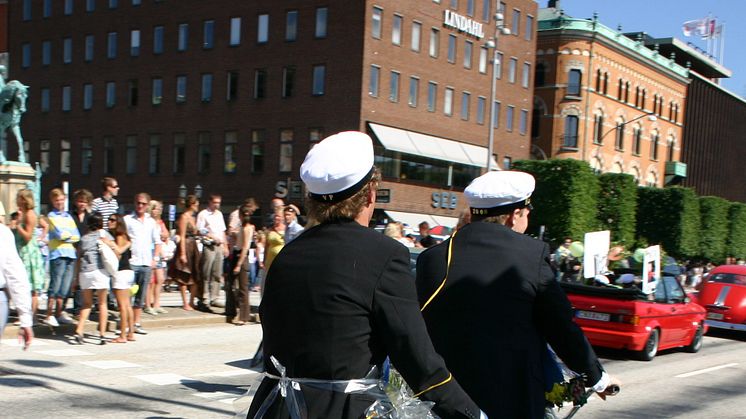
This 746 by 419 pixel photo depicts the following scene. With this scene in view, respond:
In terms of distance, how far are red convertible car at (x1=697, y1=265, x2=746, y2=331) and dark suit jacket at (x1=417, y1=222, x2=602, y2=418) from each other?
588 inches

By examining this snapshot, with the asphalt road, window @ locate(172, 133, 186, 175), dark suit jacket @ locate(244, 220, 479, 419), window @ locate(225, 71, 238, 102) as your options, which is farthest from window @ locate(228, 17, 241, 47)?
dark suit jacket @ locate(244, 220, 479, 419)

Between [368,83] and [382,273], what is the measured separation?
41.3 m

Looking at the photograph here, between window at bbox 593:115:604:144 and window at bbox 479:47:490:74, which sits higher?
window at bbox 479:47:490:74

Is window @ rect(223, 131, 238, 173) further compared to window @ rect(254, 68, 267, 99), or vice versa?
window @ rect(223, 131, 238, 173)

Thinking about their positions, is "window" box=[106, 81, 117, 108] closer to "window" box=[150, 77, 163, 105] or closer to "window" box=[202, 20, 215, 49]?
"window" box=[150, 77, 163, 105]

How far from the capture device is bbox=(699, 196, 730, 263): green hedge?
45.7m

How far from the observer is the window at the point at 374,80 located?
43.6 meters

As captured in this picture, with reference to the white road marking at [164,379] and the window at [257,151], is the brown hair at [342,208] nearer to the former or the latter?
the white road marking at [164,379]

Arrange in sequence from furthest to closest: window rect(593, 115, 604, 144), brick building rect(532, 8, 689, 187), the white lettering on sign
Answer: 1. window rect(593, 115, 604, 144)
2. brick building rect(532, 8, 689, 187)
3. the white lettering on sign

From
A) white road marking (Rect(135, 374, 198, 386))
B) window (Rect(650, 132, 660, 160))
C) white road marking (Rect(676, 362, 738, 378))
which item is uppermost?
window (Rect(650, 132, 660, 160))

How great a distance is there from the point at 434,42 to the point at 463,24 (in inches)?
115

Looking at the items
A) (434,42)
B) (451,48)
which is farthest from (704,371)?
(451,48)

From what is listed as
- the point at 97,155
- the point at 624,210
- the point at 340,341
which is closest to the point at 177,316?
the point at 340,341

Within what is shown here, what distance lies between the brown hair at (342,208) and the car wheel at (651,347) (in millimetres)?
10976
